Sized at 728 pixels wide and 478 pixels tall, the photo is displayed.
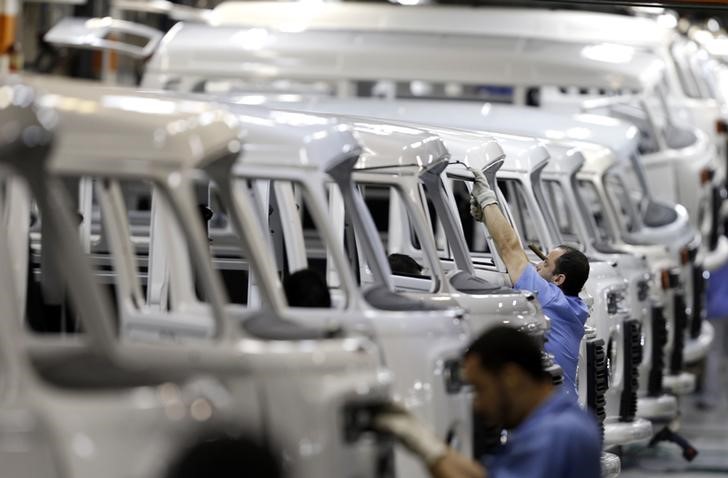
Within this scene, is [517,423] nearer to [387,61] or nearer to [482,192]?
[482,192]

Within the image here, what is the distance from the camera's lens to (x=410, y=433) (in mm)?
6148

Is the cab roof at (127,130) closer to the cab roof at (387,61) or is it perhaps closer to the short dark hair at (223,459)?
the short dark hair at (223,459)

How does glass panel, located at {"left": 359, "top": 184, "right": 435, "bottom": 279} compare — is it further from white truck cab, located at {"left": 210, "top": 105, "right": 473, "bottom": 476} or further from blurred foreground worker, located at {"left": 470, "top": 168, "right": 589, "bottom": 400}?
white truck cab, located at {"left": 210, "top": 105, "right": 473, "bottom": 476}

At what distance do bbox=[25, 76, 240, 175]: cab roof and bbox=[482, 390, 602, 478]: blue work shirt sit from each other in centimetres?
138

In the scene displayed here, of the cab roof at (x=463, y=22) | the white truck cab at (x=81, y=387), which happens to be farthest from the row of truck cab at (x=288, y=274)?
the cab roof at (x=463, y=22)

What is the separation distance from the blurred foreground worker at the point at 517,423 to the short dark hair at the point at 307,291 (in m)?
1.82

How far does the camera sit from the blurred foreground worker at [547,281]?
400 inches

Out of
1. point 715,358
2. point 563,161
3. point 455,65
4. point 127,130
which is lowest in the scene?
point 715,358

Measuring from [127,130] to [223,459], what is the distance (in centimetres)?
117

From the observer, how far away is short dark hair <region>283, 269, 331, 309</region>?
8.08 m

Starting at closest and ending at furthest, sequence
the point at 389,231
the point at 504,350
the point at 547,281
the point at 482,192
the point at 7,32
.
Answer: the point at 504,350, the point at 482,192, the point at 547,281, the point at 389,231, the point at 7,32

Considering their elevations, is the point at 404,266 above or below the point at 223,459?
below

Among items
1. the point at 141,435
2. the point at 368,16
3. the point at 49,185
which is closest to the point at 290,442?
the point at 141,435

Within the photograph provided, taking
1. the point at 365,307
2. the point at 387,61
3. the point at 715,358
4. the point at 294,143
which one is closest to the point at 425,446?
the point at 365,307
